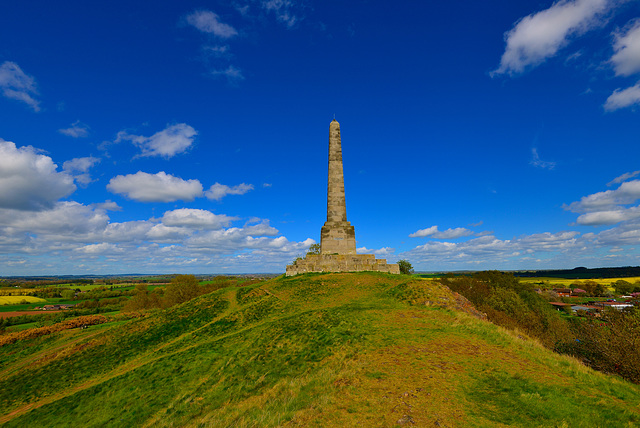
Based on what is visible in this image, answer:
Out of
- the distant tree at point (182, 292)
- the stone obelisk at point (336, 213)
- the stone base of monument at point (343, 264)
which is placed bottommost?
the distant tree at point (182, 292)

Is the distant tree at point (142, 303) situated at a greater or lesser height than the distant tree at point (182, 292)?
lesser

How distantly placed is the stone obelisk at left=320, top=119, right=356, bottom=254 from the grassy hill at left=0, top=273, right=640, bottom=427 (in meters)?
5.29

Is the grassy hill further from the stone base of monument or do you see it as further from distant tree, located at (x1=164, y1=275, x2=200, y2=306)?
distant tree, located at (x1=164, y1=275, x2=200, y2=306)

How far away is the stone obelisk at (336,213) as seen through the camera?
31484 millimetres

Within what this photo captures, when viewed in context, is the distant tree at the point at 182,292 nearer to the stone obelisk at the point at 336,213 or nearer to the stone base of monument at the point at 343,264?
the stone base of monument at the point at 343,264


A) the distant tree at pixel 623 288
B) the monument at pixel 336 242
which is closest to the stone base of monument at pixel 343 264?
the monument at pixel 336 242

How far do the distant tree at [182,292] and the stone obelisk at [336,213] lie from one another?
38302 millimetres

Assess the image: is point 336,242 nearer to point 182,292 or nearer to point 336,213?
point 336,213

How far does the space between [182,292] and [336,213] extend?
41.6 m

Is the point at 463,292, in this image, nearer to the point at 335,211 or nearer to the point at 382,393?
the point at 335,211

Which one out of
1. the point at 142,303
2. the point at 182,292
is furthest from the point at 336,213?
the point at 142,303

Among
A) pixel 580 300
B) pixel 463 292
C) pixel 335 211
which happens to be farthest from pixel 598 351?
pixel 580 300

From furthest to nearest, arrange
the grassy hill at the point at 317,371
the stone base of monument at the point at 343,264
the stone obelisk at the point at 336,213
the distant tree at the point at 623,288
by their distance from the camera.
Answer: the distant tree at the point at 623,288 < the stone obelisk at the point at 336,213 < the stone base of monument at the point at 343,264 < the grassy hill at the point at 317,371

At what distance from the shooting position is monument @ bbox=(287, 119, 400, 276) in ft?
97.8
